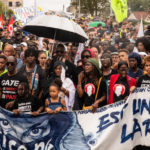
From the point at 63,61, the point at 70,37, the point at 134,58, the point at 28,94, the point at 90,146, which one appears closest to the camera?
the point at 90,146

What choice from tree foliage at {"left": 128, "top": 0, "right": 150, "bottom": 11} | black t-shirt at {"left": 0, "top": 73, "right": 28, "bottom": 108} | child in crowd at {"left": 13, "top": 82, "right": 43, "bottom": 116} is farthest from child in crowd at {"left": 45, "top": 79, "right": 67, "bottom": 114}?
tree foliage at {"left": 128, "top": 0, "right": 150, "bottom": 11}

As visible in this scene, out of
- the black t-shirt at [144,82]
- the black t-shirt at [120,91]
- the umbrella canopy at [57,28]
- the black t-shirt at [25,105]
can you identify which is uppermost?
the umbrella canopy at [57,28]

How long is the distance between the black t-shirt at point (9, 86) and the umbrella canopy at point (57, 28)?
159 cm

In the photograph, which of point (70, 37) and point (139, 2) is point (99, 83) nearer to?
point (70, 37)

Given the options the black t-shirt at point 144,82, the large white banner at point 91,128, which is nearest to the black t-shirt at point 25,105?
the large white banner at point 91,128

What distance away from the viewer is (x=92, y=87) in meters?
6.06

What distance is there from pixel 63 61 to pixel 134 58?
58.9 inches

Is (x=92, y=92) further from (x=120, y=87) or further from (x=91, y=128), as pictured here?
(x=91, y=128)

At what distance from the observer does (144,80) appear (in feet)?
18.6

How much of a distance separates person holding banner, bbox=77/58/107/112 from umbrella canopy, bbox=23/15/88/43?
126 cm

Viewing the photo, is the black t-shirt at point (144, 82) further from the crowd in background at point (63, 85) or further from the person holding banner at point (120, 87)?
the person holding banner at point (120, 87)

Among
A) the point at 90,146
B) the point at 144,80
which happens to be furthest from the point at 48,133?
the point at 144,80

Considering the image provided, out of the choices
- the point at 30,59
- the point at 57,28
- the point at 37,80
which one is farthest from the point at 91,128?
the point at 57,28

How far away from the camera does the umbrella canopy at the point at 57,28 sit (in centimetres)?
726
